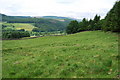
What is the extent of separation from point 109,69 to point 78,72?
2.61 m

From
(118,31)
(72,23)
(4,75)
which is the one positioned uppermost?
(72,23)

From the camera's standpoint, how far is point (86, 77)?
33.7ft

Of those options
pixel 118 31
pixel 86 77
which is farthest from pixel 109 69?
pixel 118 31

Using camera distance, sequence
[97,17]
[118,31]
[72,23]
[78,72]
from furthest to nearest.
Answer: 1. [72,23]
2. [97,17]
3. [118,31]
4. [78,72]

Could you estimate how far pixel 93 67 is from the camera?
1197 cm

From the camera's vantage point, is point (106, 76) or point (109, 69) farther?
point (109, 69)

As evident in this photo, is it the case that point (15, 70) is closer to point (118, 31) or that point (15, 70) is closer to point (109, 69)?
point (109, 69)

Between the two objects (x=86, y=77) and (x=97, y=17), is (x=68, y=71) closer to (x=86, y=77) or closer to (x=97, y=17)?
(x=86, y=77)

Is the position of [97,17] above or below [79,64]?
above

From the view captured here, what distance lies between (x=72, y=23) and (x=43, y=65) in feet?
276

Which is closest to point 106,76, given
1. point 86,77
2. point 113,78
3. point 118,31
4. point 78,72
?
point 113,78

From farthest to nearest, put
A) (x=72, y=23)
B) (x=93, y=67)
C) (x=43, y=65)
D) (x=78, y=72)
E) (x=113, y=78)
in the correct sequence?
(x=72, y=23), (x=43, y=65), (x=93, y=67), (x=78, y=72), (x=113, y=78)

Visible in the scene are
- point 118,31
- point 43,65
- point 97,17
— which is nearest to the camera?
point 43,65

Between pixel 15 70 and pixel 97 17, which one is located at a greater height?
pixel 97 17
